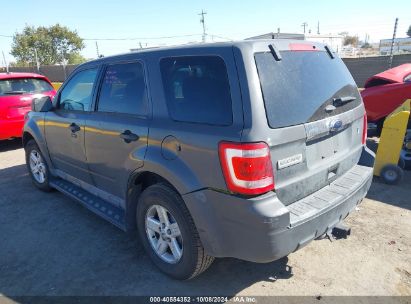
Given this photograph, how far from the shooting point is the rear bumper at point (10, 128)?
24.4ft

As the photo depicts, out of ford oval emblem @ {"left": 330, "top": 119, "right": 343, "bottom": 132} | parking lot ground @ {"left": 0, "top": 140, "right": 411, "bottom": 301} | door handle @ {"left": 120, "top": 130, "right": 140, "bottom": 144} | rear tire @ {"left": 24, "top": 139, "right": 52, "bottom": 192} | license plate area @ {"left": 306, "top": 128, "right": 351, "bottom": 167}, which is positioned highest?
ford oval emblem @ {"left": 330, "top": 119, "right": 343, "bottom": 132}

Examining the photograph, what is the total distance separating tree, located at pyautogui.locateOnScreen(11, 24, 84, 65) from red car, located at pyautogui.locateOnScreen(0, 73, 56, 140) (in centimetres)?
4976

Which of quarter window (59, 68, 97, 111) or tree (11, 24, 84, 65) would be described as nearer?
quarter window (59, 68, 97, 111)

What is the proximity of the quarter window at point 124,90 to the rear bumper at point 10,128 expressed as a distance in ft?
16.3

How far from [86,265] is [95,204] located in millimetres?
714

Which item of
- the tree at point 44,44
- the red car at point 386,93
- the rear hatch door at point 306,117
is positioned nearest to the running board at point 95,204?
the rear hatch door at point 306,117

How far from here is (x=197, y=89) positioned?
8.48 ft

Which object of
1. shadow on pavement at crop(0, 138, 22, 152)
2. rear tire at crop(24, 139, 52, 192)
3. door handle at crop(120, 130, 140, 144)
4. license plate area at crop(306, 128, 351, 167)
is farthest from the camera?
shadow on pavement at crop(0, 138, 22, 152)

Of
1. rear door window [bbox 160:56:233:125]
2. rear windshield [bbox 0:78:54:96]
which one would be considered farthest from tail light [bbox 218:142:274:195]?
rear windshield [bbox 0:78:54:96]

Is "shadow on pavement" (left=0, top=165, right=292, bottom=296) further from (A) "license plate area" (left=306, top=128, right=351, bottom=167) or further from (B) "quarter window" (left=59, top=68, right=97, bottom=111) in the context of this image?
(B) "quarter window" (left=59, top=68, right=97, bottom=111)

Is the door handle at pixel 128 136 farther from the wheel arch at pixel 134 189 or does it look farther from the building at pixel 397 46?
the building at pixel 397 46

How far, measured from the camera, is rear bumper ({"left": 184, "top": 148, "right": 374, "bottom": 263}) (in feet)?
7.49

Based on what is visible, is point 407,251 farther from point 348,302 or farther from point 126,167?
point 126,167

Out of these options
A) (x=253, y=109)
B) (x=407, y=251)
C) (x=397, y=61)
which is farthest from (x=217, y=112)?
(x=397, y=61)
